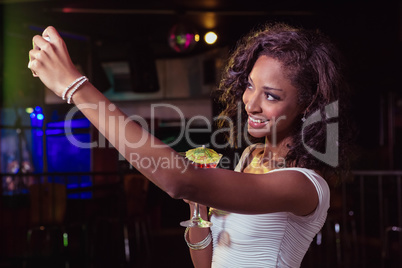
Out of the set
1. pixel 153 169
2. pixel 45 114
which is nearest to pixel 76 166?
pixel 45 114

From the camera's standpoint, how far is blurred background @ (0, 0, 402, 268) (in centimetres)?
534

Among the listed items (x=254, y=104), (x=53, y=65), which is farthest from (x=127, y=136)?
(x=254, y=104)

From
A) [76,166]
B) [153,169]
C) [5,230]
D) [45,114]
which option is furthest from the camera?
[76,166]

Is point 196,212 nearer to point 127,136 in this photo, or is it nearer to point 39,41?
point 127,136

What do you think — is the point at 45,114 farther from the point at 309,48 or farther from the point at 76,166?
the point at 309,48

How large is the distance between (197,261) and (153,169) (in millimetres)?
654

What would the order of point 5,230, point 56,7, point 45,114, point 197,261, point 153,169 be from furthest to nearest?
point 45,114
point 56,7
point 5,230
point 197,261
point 153,169

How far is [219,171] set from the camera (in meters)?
0.98

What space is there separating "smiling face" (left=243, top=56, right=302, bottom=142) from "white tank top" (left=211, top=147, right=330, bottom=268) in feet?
0.57

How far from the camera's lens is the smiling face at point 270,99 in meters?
1.25

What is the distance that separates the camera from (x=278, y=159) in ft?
4.58

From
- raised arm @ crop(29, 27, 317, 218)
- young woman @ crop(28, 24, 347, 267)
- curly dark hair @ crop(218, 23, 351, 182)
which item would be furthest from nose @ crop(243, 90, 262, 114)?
raised arm @ crop(29, 27, 317, 218)

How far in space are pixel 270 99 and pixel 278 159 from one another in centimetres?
24

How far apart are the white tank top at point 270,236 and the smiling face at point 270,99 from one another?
17 centimetres
